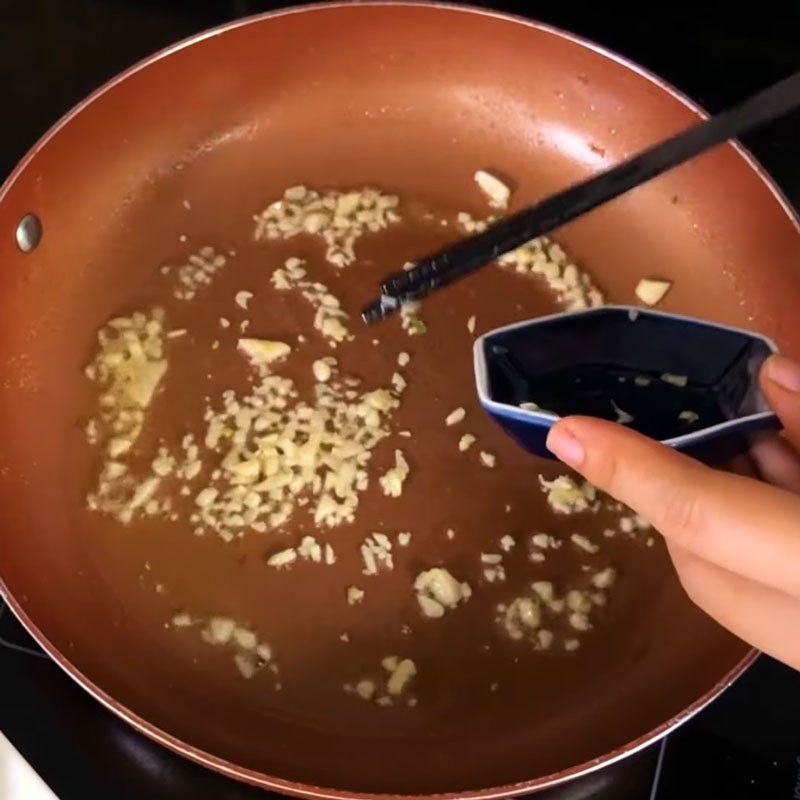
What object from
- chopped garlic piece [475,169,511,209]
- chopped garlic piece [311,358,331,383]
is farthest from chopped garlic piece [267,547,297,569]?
chopped garlic piece [475,169,511,209]

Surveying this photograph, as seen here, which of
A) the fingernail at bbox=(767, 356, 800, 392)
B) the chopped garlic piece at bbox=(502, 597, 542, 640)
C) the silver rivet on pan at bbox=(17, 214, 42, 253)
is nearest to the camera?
the fingernail at bbox=(767, 356, 800, 392)

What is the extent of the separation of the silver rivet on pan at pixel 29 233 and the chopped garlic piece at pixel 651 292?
0.50m

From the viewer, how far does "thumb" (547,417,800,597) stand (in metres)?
0.44

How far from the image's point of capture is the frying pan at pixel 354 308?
647 mm

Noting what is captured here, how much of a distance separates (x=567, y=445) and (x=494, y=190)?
0.40 m

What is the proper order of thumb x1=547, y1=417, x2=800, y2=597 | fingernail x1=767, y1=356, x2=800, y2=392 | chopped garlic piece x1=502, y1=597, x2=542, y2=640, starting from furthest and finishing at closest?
chopped garlic piece x1=502, y1=597, x2=542, y2=640 → fingernail x1=767, y1=356, x2=800, y2=392 → thumb x1=547, y1=417, x2=800, y2=597

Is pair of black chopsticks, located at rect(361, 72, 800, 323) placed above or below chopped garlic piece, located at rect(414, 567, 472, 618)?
above

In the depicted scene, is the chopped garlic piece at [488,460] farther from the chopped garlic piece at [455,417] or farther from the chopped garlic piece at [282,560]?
the chopped garlic piece at [282,560]

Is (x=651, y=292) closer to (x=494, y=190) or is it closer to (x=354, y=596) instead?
(x=494, y=190)

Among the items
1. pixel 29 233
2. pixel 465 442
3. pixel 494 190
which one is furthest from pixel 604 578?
pixel 29 233

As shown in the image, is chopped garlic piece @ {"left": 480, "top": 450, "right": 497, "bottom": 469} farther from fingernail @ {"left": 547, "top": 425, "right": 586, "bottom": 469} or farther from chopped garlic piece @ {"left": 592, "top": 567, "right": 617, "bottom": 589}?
fingernail @ {"left": 547, "top": 425, "right": 586, "bottom": 469}

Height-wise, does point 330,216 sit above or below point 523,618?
above

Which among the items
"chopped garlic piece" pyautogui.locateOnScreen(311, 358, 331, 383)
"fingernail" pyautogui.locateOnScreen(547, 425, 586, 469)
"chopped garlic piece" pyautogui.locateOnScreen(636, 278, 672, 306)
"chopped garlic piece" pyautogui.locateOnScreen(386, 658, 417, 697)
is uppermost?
"chopped garlic piece" pyautogui.locateOnScreen(636, 278, 672, 306)

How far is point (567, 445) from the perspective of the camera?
20.0 inches
